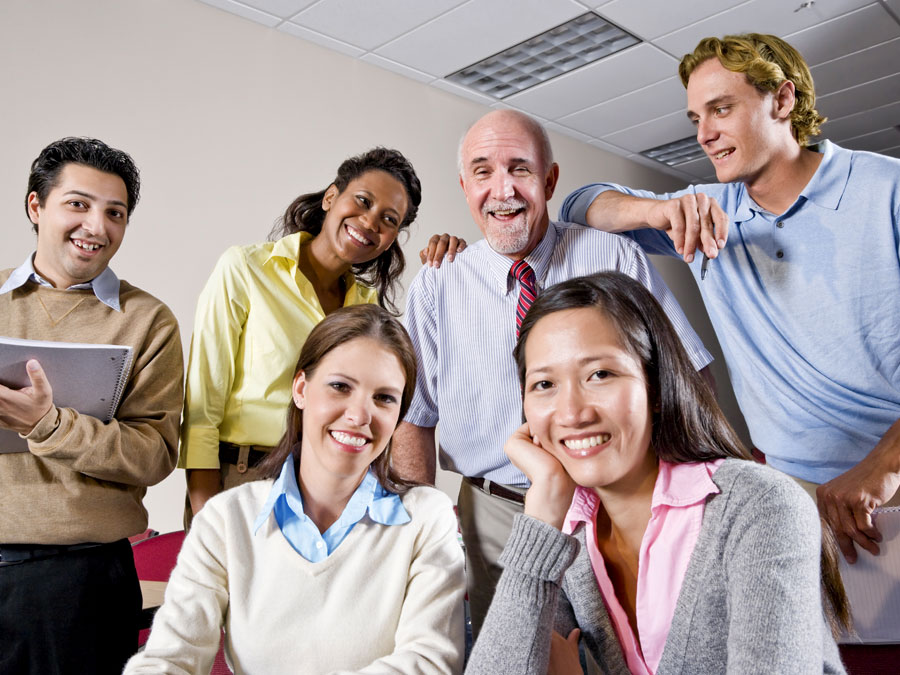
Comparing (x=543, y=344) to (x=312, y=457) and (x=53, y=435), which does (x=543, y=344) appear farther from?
(x=53, y=435)

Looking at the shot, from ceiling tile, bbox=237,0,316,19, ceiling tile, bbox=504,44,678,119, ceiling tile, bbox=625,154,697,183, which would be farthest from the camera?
ceiling tile, bbox=625,154,697,183

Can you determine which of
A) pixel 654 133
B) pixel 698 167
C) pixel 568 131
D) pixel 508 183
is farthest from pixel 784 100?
pixel 698 167

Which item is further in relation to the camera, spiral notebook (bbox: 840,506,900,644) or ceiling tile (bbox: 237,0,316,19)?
ceiling tile (bbox: 237,0,316,19)

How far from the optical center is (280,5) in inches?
156

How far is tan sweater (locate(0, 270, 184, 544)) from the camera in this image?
1.55 m

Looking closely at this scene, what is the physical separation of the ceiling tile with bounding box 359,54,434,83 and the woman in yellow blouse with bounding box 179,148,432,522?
2.54 metres

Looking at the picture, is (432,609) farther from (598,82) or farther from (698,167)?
(698,167)

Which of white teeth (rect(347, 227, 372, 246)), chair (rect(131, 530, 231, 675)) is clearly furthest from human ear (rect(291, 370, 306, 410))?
chair (rect(131, 530, 231, 675))

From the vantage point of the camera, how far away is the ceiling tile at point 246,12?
12.9ft

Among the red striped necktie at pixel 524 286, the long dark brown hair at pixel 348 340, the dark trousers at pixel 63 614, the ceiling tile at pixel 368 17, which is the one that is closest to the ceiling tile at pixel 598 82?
the ceiling tile at pixel 368 17

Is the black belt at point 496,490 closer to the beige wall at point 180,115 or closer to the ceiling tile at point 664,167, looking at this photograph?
the beige wall at point 180,115

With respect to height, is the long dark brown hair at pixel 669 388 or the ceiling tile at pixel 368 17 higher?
the ceiling tile at pixel 368 17

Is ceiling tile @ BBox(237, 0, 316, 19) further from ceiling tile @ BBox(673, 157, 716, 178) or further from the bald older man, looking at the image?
ceiling tile @ BBox(673, 157, 716, 178)

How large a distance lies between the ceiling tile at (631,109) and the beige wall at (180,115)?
66.6 inches
